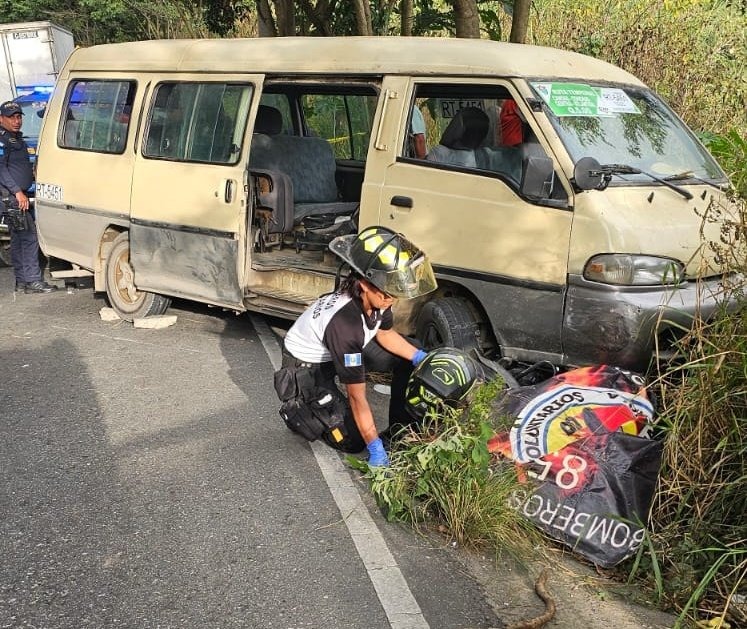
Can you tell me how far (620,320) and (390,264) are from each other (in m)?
1.38

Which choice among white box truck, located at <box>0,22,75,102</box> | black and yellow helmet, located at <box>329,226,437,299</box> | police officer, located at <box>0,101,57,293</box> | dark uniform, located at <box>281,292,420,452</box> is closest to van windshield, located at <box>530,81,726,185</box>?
black and yellow helmet, located at <box>329,226,437,299</box>

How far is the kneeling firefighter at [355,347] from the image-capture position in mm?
4180

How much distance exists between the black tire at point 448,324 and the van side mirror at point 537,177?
0.86 m

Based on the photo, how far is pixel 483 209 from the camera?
203 inches

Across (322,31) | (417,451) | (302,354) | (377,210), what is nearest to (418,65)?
(377,210)

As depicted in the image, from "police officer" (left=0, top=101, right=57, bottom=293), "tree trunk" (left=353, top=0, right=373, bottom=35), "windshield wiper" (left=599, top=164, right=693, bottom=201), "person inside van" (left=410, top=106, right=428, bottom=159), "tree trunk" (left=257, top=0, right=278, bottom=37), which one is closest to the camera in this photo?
"windshield wiper" (left=599, top=164, right=693, bottom=201)

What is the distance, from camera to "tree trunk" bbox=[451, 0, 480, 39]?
9664mm

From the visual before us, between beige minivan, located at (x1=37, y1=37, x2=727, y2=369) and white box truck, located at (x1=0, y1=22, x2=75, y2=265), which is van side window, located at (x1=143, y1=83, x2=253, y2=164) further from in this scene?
white box truck, located at (x1=0, y1=22, x2=75, y2=265)

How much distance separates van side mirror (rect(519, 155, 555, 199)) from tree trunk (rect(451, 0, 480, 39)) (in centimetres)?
529

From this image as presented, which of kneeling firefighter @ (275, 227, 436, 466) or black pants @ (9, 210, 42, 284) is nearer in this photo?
kneeling firefighter @ (275, 227, 436, 466)

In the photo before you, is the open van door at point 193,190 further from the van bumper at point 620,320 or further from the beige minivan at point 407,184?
the van bumper at point 620,320

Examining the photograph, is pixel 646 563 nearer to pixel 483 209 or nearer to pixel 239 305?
pixel 483 209

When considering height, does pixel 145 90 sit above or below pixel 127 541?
above

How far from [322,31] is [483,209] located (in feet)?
32.3
